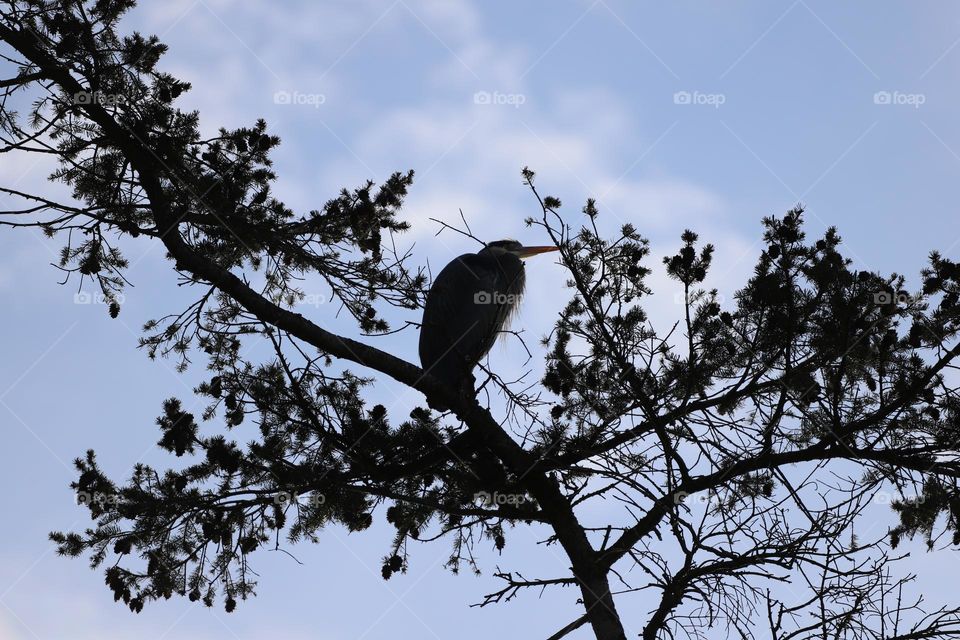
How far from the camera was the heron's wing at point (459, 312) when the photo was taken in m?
6.84

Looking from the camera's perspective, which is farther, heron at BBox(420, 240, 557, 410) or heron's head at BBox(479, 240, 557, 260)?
heron's head at BBox(479, 240, 557, 260)

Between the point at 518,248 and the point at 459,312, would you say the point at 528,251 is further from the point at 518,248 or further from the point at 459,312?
the point at 459,312

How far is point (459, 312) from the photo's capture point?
6.88 m

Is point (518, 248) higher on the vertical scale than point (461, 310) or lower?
higher

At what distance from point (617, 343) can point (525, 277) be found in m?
3.42

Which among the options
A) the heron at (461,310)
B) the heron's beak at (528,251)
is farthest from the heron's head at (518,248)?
the heron at (461,310)

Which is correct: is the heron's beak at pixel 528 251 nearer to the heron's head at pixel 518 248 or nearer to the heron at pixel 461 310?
the heron's head at pixel 518 248

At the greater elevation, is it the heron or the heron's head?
the heron's head

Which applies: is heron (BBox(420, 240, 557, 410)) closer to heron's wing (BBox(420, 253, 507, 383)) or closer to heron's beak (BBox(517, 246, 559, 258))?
heron's wing (BBox(420, 253, 507, 383))

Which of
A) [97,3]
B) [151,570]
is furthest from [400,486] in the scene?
[97,3]

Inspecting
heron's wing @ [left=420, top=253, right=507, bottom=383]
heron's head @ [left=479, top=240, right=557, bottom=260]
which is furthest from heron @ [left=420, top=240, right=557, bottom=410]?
heron's head @ [left=479, top=240, right=557, bottom=260]

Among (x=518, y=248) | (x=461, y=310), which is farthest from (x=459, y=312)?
(x=518, y=248)

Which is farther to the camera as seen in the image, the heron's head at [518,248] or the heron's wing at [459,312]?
the heron's head at [518,248]

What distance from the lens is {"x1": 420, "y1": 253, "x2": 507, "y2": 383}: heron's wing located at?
22.4 feet
